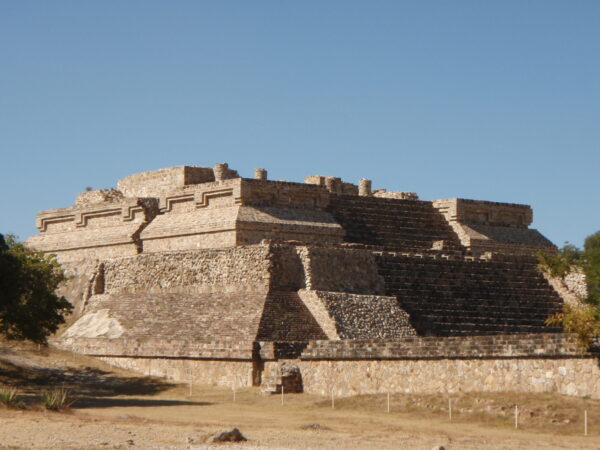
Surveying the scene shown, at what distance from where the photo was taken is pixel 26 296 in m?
31.2

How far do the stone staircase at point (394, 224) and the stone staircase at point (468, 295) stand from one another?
4.19 ft

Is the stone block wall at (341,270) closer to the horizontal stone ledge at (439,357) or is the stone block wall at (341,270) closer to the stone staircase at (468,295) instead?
the stone staircase at (468,295)

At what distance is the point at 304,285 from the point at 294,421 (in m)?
9.08

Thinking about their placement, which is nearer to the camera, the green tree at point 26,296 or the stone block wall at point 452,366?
the stone block wall at point 452,366

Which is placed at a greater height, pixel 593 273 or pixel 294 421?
pixel 593 273

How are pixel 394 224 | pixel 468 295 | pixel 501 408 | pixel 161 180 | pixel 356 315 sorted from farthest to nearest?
pixel 161 180 → pixel 394 224 → pixel 468 295 → pixel 356 315 → pixel 501 408

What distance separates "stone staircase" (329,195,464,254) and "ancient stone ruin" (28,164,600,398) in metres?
0.06

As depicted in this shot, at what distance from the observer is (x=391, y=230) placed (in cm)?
3912

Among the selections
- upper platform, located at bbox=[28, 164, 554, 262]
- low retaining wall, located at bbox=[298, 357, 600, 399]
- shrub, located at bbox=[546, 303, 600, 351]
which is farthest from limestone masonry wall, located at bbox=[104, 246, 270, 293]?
shrub, located at bbox=[546, 303, 600, 351]

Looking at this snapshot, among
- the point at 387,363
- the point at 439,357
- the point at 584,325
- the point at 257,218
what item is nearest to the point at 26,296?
the point at 257,218

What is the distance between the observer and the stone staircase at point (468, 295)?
33938 mm

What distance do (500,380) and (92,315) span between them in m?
14.8

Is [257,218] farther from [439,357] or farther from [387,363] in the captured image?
[439,357]

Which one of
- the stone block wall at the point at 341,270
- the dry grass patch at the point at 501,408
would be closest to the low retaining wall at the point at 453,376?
the dry grass patch at the point at 501,408
